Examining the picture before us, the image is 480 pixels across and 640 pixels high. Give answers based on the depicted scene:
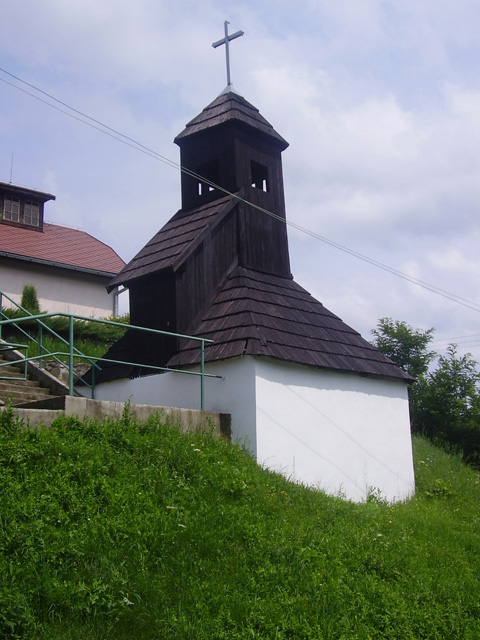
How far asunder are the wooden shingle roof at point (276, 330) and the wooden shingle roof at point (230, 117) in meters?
3.19

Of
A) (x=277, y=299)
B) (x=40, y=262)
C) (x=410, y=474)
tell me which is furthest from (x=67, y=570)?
(x=40, y=262)

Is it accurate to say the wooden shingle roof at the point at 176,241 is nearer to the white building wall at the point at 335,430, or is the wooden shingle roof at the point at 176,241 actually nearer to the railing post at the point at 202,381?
the railing post at the point at 202,381

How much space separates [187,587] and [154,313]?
24.6ft

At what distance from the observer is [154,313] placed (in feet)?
45.3

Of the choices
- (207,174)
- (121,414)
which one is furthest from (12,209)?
(121,414)

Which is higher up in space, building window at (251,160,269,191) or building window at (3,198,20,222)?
building window at (3,198,20,222)

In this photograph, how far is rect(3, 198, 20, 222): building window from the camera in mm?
27188

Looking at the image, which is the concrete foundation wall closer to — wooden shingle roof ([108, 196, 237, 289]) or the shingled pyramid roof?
the shingled pyramid roof

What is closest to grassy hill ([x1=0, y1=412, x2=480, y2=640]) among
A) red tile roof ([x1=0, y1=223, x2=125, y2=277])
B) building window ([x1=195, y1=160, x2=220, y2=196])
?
building window ([x1=195, y1=160, x2=220, y2=196])

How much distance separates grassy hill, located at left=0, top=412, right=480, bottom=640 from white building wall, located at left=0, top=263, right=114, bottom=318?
15.4m

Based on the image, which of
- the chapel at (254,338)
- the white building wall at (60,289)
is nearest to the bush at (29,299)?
the white building wall at (60,289)

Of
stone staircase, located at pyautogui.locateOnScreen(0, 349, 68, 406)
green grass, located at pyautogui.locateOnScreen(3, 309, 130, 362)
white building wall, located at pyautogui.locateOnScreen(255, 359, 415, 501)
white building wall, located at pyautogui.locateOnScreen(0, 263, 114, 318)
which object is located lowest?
white building wall, located at pyautogui.locateOnScreen(255, 359, 415, 501)

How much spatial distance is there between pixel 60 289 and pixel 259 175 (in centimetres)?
1121

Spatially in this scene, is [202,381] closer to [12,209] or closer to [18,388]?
[18,388]
